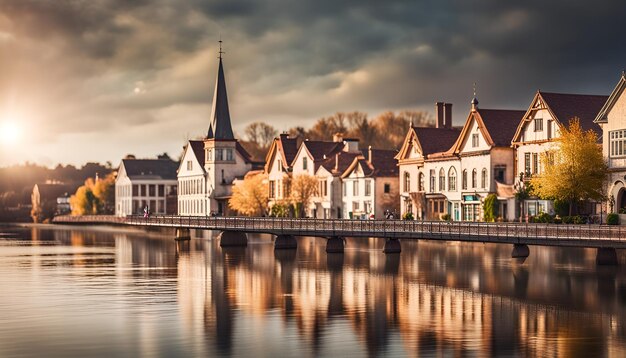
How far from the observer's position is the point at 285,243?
85312mm

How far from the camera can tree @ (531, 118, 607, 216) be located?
7156cm

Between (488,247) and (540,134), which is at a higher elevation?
(540,134)

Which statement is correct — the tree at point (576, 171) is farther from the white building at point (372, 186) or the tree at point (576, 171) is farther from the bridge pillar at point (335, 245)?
the white building at point (372, 186)

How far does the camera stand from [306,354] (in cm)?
3453

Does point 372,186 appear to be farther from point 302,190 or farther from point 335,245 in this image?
point 335,245

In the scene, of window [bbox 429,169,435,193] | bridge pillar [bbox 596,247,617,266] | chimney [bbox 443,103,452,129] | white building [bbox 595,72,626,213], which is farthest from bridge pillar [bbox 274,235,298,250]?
bridge pillar [bbox 596,247,617,266]

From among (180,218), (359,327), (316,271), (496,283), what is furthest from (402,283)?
(180,218)

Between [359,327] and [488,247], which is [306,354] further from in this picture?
[488,247]

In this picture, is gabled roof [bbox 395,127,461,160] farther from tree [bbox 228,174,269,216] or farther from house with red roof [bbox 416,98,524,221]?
tree [bbox 228,174,269,216]

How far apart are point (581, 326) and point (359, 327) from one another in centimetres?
897

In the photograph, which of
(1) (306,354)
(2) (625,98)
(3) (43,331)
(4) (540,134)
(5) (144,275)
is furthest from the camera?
(4) (540,134)

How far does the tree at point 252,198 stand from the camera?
124m

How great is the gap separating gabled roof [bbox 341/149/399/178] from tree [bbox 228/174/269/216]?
15.9 metres

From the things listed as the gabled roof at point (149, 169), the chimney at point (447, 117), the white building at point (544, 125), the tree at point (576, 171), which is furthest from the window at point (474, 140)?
the gabled roof at point (149, 169)
